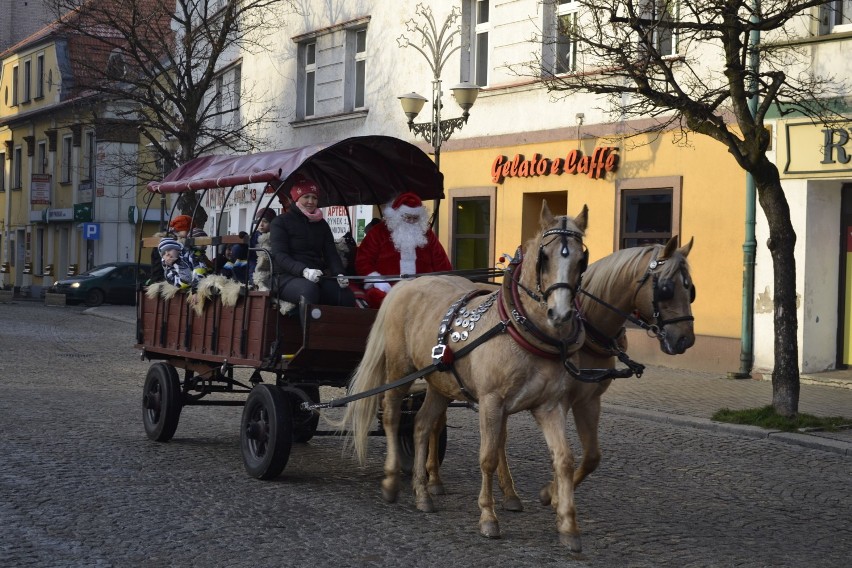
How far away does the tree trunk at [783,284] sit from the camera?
12.6 m

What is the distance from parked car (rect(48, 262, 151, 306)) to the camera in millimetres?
39469

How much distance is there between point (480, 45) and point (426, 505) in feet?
55.4

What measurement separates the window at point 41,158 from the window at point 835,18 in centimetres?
4412

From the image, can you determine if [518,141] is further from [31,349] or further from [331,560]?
[331,560]

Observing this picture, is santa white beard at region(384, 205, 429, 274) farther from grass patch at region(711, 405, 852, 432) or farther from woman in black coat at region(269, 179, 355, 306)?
grass patch at region(711, 405, 852, 432)

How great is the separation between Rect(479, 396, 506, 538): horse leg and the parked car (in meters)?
33.8

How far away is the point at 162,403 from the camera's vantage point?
1006 centimetres

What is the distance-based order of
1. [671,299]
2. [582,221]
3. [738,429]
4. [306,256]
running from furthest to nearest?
[738,429] → [306,256] → [671,299] → [582,221]

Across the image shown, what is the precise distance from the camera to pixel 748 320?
1731cm

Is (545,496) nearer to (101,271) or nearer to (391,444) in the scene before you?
(391,444)

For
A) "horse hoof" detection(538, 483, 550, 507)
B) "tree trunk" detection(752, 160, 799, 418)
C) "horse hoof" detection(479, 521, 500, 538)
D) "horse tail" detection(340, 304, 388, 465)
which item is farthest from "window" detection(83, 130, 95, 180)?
"horse hoof" detection(479, 521, 500, 538)

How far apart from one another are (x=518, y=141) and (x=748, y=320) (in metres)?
6.17

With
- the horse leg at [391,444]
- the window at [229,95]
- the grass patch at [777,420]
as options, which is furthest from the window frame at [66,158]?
the horse leg at [391,444]

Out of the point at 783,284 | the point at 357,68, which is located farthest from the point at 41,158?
the point at 783,284
